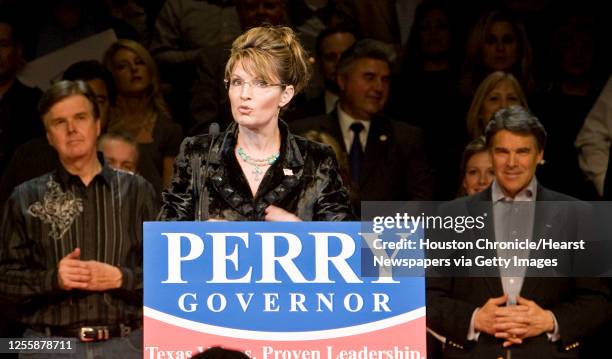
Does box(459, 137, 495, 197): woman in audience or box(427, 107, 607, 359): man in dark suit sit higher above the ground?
box(459, 137, 495, 197): woman in audience

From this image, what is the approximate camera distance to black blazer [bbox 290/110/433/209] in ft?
16.9

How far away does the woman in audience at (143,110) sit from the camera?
5156 mm

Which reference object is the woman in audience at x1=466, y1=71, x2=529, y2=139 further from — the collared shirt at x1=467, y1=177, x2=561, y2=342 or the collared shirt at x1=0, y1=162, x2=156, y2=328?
the collared shirt at x1=0, y1=162, x2=156, y2=328

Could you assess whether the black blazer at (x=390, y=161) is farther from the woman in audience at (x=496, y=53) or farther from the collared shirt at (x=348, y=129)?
the woman in audience at (x=496, y=53)

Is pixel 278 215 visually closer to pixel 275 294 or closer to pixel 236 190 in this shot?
pixel 236 190

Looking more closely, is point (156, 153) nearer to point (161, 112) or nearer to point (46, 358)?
point (161, 112)

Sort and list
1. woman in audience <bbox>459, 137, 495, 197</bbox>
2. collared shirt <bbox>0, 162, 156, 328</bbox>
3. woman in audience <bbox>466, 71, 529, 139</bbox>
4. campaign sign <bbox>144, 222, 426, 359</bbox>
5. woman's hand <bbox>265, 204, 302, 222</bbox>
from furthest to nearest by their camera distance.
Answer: woman in audience <bbox>466, 71, 529, 139</bbox>
woman in audience <bbox>459, 137, 495, 197</bbox>
collared shirt <bbox>0, 162, 156, 328</bbox>
woman's hand <bbox>265, 204, 302, 222</bbox>
campaign sign <bbox>144, 222, 426, 359</bbox>

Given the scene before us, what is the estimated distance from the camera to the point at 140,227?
15.9 feet

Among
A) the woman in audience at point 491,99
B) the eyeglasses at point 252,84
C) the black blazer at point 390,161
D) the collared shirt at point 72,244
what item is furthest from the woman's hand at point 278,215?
the woman in audience at point 491,99

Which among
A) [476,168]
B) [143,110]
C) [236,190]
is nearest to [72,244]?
[143,110]

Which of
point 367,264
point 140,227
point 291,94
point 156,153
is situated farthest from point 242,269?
point 156,153

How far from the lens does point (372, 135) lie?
525cm

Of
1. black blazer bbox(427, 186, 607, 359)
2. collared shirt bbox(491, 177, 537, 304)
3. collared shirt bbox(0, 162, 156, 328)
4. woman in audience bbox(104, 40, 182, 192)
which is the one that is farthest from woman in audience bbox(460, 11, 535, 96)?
collared shirt bbox(0, 162, 156, 328)

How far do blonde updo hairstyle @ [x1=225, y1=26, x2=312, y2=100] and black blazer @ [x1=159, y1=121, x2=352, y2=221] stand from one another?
0.76 ft
